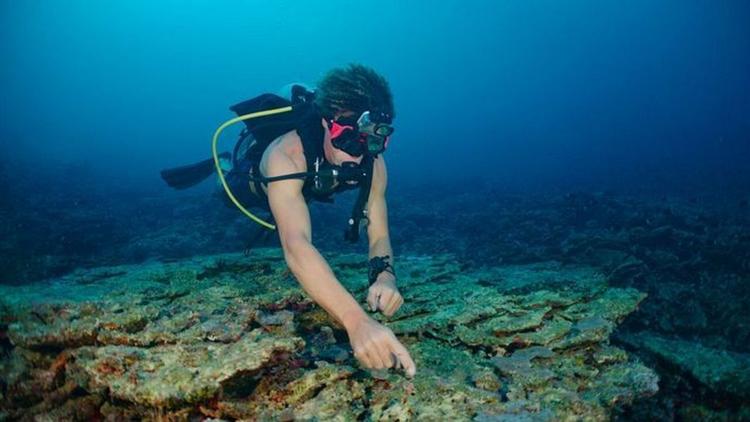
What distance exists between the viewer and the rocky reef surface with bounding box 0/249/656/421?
3.09 metres

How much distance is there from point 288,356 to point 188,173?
5103 millimetres

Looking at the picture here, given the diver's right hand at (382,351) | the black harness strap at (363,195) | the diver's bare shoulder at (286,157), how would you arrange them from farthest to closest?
the black harness strap at (363,195) → the diver's bare shoulder at (286,157) → the diver's right hand at (382,351)

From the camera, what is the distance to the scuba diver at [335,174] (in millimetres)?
3439

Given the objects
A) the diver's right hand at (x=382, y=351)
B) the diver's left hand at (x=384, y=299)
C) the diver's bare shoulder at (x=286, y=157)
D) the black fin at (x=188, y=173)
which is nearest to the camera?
the diver's right hand at (x=382, y=351)

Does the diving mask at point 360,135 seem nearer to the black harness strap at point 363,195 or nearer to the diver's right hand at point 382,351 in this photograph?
the black harness strap at point 363,195

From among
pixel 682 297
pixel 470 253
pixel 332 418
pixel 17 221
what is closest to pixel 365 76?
pixel 332 418

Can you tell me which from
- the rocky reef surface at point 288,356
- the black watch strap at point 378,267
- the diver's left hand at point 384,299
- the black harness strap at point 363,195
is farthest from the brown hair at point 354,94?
the rocky reef surface at point 288,356

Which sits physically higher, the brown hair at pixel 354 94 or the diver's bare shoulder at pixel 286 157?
the brown hair at pixel 354 94

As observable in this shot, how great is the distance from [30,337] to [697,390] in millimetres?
6260

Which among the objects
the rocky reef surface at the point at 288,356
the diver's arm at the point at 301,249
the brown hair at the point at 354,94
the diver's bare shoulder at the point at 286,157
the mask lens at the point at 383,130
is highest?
the brown hair at the point at 354,94

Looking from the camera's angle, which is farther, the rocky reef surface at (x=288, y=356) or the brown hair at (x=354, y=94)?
the brown hair at (x=354, y=94)

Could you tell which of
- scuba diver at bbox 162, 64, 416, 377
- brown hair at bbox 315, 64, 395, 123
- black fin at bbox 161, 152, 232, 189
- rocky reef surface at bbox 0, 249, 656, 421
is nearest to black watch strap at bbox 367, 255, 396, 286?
scuba diver at bbox 162, 64, 416, 377

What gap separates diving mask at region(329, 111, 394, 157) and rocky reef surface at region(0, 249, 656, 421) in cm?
185

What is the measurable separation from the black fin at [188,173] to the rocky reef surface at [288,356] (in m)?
2.42
